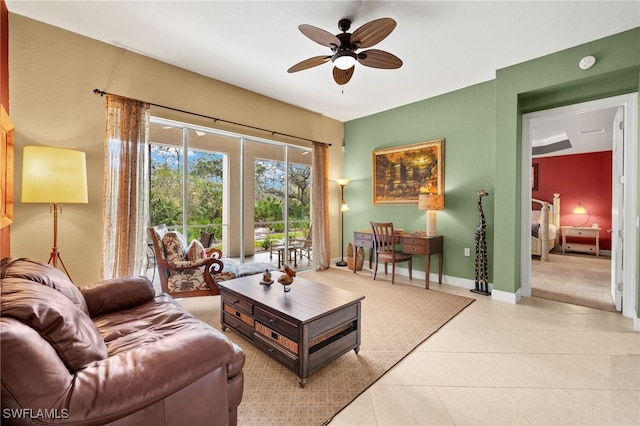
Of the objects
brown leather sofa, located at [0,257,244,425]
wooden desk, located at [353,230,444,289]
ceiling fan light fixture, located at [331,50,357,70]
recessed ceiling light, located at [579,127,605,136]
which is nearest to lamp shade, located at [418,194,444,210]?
wooden desk, located at [353,230,444,289]

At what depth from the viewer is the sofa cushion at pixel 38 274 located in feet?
4.44

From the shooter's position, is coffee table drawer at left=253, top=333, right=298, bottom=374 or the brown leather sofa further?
coffee table drawer at left=253, top=333, right=298, bottom=374

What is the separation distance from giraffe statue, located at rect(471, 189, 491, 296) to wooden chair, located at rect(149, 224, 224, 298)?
134 inches

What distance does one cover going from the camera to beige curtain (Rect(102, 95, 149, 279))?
9.61ft

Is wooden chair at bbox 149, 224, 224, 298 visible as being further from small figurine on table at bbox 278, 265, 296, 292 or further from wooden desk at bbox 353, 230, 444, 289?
wooden desk at bbox 353, 230, 444, 289

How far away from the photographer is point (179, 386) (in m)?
1.08

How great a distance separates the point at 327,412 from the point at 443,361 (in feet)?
3.53

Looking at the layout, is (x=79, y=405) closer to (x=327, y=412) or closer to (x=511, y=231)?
(x=327, y=412)

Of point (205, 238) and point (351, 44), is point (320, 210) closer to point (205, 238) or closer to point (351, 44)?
Answer: point (205, 238)

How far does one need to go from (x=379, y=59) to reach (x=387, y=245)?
2.69m

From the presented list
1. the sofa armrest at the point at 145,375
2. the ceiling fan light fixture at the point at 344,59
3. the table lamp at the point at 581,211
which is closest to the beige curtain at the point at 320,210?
the ceiling fan light fixture at the point at 344,59

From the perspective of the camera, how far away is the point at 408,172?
473cm

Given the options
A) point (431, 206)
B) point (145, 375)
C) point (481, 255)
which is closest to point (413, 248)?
point (431, 206)

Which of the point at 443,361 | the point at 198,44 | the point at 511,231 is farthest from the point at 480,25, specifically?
the point at 443,361
